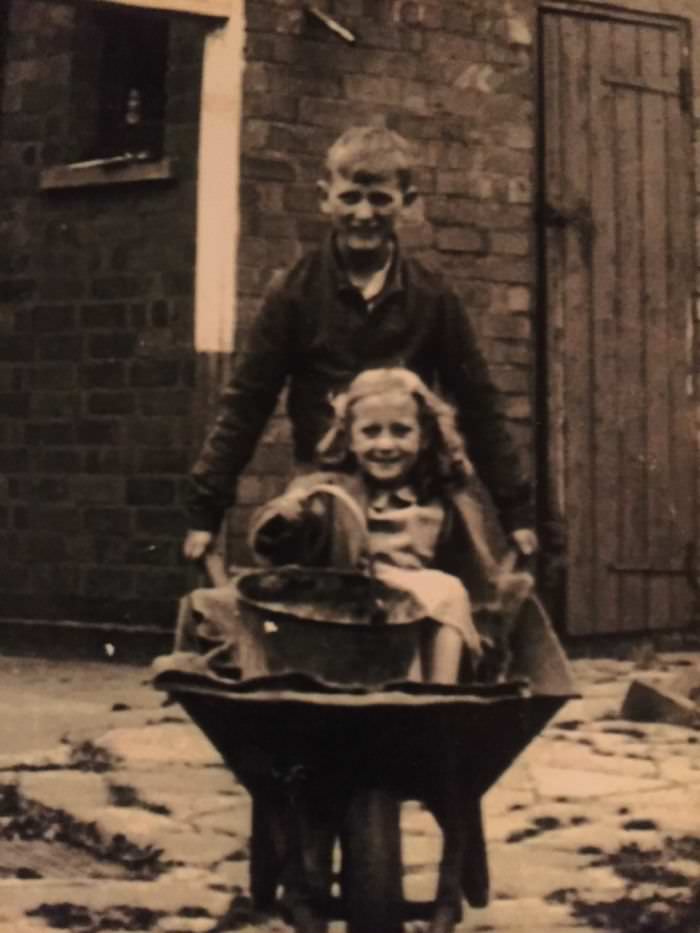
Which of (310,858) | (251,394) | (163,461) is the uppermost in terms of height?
(163,461)

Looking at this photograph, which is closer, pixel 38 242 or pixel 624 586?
pixel 624 586

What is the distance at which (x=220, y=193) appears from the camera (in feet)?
18.3

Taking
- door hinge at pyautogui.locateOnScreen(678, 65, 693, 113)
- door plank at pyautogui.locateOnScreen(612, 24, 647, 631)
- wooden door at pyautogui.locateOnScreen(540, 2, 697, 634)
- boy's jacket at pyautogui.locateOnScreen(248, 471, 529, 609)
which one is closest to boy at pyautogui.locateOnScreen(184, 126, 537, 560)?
boy's jacket at pyautogui.locateOnScreen(248, 471, 529, 609)

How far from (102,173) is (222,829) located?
163 inches

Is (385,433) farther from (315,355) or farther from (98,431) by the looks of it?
(98,431)

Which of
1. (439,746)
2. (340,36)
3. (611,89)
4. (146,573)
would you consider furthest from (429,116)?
(439,746)

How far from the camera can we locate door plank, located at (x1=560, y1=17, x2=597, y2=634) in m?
5.87

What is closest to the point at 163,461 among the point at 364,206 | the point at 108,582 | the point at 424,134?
the point at 108,582

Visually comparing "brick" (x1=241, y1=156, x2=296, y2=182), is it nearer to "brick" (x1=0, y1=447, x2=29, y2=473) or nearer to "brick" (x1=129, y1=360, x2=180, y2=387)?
"brick" (x1=129, y1=360, x2=180, y2=387)

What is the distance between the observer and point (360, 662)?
78.9 inches

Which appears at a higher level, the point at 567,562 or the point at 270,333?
the point at 270,333

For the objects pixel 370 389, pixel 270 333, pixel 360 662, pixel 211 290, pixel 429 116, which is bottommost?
pixel 360 662

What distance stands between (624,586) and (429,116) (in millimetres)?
2548

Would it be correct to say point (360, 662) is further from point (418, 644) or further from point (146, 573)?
point (146, 573)
